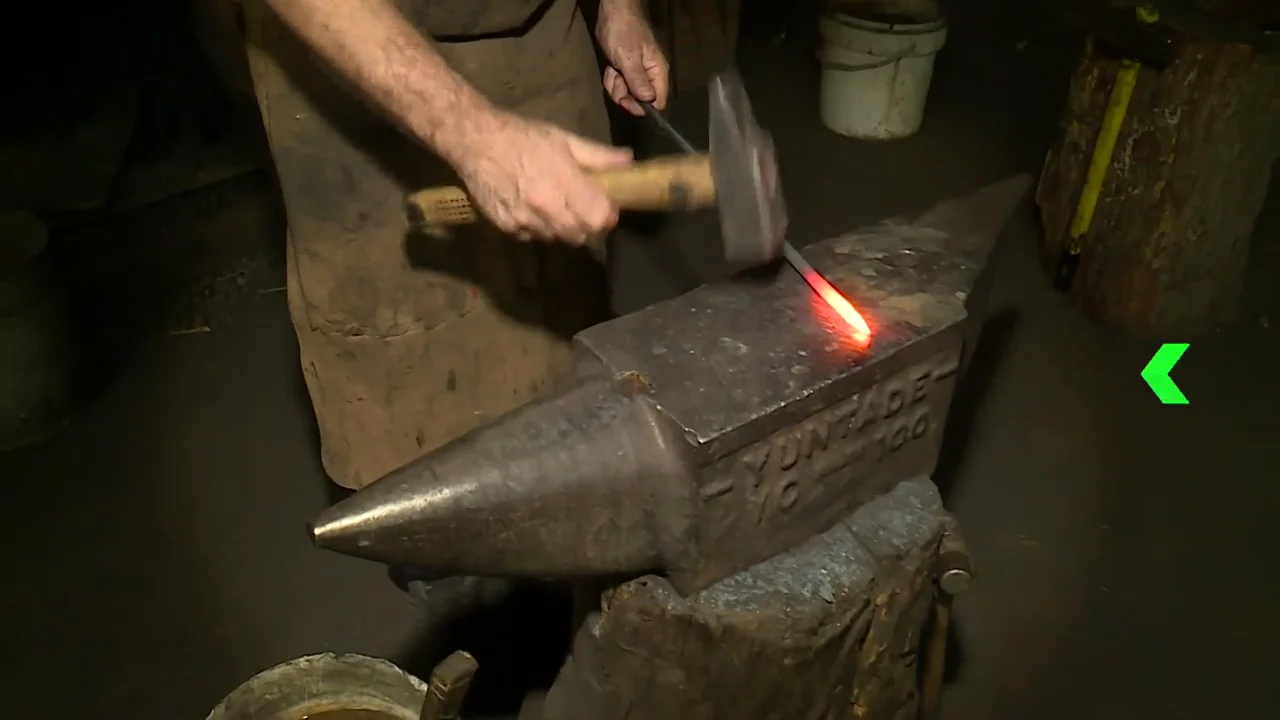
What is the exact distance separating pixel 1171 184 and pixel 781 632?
211 cm

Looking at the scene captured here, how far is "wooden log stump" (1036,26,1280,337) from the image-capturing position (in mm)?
2764

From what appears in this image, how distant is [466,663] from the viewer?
4.62 feet

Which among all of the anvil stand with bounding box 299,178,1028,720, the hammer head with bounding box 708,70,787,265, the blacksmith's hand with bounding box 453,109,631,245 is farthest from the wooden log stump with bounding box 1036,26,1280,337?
the blacksmith's hand with bounding box 453,109,631,245

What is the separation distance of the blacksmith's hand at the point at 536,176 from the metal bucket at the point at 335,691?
808mm

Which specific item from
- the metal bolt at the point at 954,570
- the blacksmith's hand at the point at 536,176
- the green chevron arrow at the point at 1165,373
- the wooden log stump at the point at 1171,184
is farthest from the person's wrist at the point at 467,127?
the green chevron arrow at the point at 1165,373

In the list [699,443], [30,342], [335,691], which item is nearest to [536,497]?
[699,443]

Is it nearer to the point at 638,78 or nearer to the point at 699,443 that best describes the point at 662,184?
the point at 699,443

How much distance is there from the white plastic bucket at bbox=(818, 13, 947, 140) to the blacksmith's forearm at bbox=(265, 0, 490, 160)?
8.59ft

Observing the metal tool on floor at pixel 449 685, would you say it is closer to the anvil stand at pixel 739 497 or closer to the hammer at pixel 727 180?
the anvil stand at pixel 739 497

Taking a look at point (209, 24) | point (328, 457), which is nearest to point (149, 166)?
point (209, 24)

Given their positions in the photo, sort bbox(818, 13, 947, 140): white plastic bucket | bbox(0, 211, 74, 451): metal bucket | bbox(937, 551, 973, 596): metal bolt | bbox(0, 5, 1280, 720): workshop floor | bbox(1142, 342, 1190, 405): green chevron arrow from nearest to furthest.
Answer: bbox(937, 551, 973, 596): metal bolt < bbox(0, 5, 1280, 720): workshop floor < bbox(0, 211, 74, 451): metal bucket < bbox(1142, 342, 1190, 405): green chevron arrow < bbox(818, 13, 947, 140): white plastic bucket

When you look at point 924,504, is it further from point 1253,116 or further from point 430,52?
point 1253,116

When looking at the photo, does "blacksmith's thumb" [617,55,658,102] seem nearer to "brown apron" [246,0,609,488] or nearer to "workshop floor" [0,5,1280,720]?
"brown apron" [246,0,609,488]

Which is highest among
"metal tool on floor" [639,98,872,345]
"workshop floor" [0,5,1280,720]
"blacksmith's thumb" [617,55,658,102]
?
"blacksmith's thumb" [617,55,658,102]
